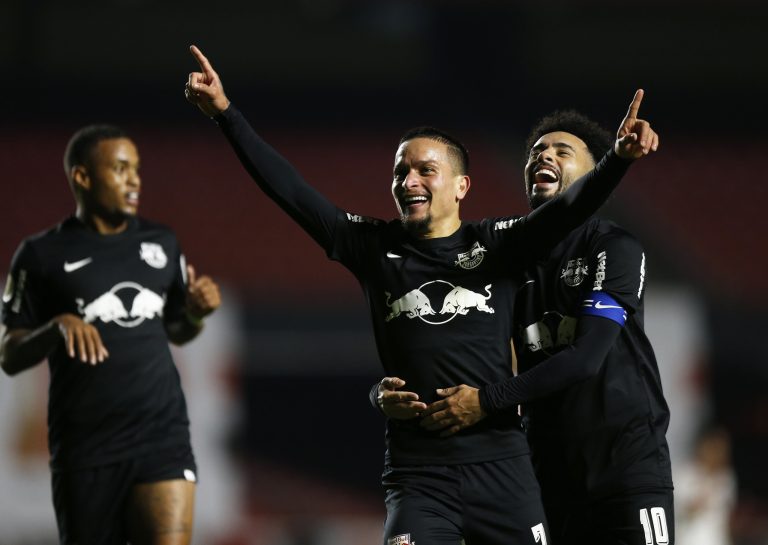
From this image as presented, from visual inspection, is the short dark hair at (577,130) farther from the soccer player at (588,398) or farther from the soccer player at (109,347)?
the soccer player at (109,347)

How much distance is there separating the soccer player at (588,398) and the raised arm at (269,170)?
0.68 m

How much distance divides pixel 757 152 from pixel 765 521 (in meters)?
5.74

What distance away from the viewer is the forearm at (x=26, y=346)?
4.48 metres

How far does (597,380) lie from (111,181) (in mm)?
2342

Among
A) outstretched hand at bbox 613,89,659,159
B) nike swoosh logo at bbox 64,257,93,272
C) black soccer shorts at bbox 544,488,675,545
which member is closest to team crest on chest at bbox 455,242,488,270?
outstretched hand at bbox 613,89,659,159

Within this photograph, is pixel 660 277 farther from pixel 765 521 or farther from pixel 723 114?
pixel 723 114

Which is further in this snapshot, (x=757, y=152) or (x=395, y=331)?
(x=757, y=152)

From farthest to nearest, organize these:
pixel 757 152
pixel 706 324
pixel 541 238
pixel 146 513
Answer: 1. pixel 757 152
2. pixel 706 324
3. pixel 146 513
4. pixel 541 238

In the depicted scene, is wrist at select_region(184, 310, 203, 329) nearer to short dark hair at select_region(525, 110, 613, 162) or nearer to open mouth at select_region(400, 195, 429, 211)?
open mouth at select_region(400, 195, 429, 211)

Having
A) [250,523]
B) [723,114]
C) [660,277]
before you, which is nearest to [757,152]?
[723,114]

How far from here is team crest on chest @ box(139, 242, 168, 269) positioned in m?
4.88

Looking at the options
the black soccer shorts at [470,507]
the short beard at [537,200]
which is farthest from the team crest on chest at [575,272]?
the black soccer shorts at [470,507]

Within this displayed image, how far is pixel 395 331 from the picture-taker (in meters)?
3.80

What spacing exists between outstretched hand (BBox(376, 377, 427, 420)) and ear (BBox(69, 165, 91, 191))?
1.94 m
